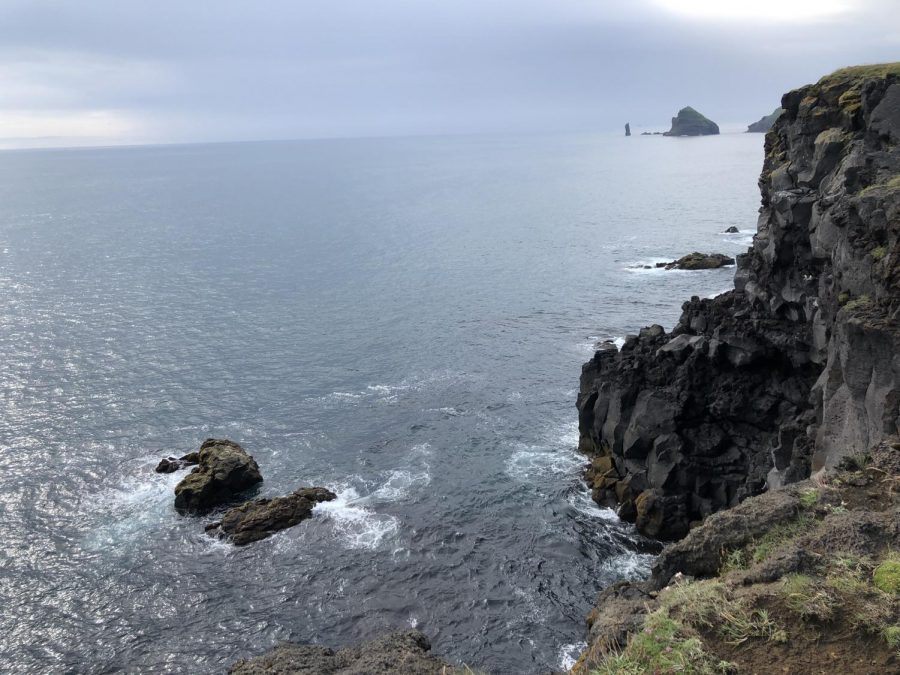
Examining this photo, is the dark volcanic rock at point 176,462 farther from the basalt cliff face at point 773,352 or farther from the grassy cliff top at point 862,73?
the grassy cliff top at point 862,73

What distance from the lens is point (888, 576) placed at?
16141 mm

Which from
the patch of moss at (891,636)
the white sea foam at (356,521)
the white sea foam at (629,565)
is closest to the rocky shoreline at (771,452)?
the patch of moss at (891,636)

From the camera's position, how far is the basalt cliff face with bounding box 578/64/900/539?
32.7m

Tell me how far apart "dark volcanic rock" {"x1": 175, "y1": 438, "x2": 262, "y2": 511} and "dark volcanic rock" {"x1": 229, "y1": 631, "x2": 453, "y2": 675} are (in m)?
16.6

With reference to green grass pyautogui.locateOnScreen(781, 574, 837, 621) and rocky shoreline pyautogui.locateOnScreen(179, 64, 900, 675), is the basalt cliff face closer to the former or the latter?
rocky shoreline pyautogui.locateOnScreen(179, 64, 900, 675)

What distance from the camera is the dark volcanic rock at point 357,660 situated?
2478 centimetres

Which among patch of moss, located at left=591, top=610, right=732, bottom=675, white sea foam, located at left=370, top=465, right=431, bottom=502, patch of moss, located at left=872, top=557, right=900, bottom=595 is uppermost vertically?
patch of moss, located at left=872, top=557, right=900, bottom=595

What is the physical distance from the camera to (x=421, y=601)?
3647 centimetres

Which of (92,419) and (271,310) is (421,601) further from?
(271,310)

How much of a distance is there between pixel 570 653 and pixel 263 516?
20427 millimetres

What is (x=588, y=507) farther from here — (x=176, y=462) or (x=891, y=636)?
(x=891, y=636)

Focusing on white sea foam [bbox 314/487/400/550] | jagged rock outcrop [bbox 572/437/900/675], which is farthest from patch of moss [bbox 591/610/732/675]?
white sea foam [bbox 314/487/400/550]

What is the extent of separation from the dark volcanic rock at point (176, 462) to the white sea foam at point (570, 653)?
29.6 meters

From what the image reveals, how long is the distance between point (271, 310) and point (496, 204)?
98355 millimetres
